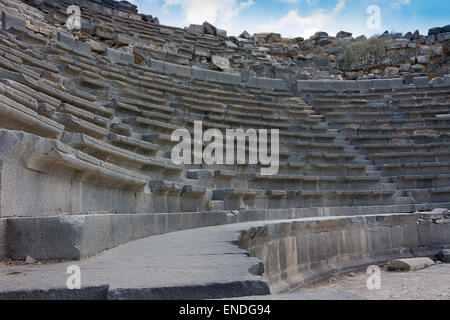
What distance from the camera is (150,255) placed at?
3080 mm

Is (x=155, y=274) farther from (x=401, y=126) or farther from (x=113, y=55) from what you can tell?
(x=401, y=126)

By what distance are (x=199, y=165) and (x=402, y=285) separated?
4.17 meters

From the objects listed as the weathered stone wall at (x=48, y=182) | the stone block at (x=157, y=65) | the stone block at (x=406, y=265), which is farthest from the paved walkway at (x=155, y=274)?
the stone block at (x=157, y=65)

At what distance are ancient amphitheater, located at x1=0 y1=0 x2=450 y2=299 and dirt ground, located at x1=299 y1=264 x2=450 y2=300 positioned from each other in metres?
0.41

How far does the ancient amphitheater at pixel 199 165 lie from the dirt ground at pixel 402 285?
41 centimetres

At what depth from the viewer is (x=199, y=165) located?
26.5 feet

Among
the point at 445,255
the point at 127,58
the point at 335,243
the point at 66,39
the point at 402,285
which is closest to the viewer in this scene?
the point at 402,285

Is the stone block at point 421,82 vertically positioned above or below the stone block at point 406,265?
above

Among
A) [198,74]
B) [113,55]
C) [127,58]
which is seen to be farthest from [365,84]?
[113,55]

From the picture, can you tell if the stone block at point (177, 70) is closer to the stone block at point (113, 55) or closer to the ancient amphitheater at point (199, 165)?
the ancient amphitheater at point (199, 165)

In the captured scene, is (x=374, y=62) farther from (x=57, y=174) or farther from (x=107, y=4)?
(x=57, y=174)

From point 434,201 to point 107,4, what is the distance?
571 inches

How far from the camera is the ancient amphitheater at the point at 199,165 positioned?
284 centimetres

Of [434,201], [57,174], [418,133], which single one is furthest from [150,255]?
[418,133]
